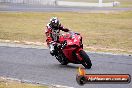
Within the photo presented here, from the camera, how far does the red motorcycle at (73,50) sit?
11961 mm

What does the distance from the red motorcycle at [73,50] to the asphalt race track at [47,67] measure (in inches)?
10.5

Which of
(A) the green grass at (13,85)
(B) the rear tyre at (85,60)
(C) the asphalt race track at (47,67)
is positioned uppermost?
(A) the green grass at (13,85)

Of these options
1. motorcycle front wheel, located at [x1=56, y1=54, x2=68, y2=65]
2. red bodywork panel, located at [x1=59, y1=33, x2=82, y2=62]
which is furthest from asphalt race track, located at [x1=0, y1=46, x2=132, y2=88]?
red bodywork panel, located at [x1=59, y1=33, x2=82, y2=62]

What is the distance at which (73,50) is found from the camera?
1209cm

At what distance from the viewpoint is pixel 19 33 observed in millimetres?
24953

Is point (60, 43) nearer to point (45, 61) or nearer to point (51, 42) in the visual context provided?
point (51, 42)

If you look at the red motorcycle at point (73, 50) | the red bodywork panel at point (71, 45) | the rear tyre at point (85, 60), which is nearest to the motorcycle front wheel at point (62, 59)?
the red motorcycle at point (73, 50)

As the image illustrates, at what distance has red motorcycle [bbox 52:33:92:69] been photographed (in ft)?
39.2

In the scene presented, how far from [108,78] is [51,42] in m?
9.40

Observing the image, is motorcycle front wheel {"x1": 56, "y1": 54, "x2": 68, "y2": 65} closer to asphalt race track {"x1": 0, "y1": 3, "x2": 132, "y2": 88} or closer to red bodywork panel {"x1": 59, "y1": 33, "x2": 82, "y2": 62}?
asphalt race track {"x1": 0, "y1": 3, "x2": 132, "y2": 88}

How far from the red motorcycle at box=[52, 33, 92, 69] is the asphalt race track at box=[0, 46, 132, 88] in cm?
27

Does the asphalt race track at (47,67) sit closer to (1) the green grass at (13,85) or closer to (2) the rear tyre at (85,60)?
(2) the rear tyre at (85,60)

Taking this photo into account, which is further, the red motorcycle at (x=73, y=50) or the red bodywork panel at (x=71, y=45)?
the red bodywork panel at (x=71, y=45)

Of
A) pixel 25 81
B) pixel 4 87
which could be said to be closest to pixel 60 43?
pixel 25 81
